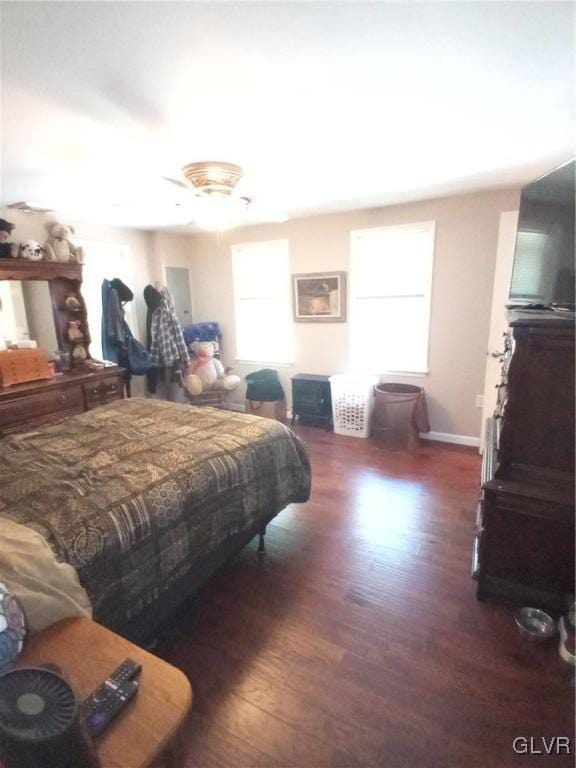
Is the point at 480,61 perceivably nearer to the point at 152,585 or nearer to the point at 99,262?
the point at 152,585

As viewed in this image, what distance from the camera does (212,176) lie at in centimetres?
192

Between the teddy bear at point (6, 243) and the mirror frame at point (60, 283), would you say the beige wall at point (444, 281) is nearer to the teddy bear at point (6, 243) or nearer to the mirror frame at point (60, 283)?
the mirror frame at point (60, 283)

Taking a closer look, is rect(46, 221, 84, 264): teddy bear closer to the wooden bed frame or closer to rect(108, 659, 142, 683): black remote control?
the wooden bed frame

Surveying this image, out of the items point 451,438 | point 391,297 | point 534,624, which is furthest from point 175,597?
point 391,297

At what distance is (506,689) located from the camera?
1396 millimetres

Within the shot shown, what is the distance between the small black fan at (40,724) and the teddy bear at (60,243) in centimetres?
350

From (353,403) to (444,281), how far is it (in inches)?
56.6

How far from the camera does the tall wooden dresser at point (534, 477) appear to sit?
148 cm

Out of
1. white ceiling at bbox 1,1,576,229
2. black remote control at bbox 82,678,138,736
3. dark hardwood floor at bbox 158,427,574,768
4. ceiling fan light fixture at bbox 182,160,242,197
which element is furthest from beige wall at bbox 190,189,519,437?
black remote control at bbox 82,678,138,736

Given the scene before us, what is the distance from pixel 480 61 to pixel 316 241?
2673 mm

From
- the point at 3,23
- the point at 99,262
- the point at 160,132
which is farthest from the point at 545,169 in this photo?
the point at 99,262

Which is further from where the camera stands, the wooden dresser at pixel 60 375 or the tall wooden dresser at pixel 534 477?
the wooden dresser at pixel 60 375

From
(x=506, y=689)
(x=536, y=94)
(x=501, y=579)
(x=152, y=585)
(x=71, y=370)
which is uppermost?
(x=536, y=94)

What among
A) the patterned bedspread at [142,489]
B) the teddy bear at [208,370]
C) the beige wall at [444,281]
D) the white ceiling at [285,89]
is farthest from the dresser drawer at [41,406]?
the beige wall at [444,281]
